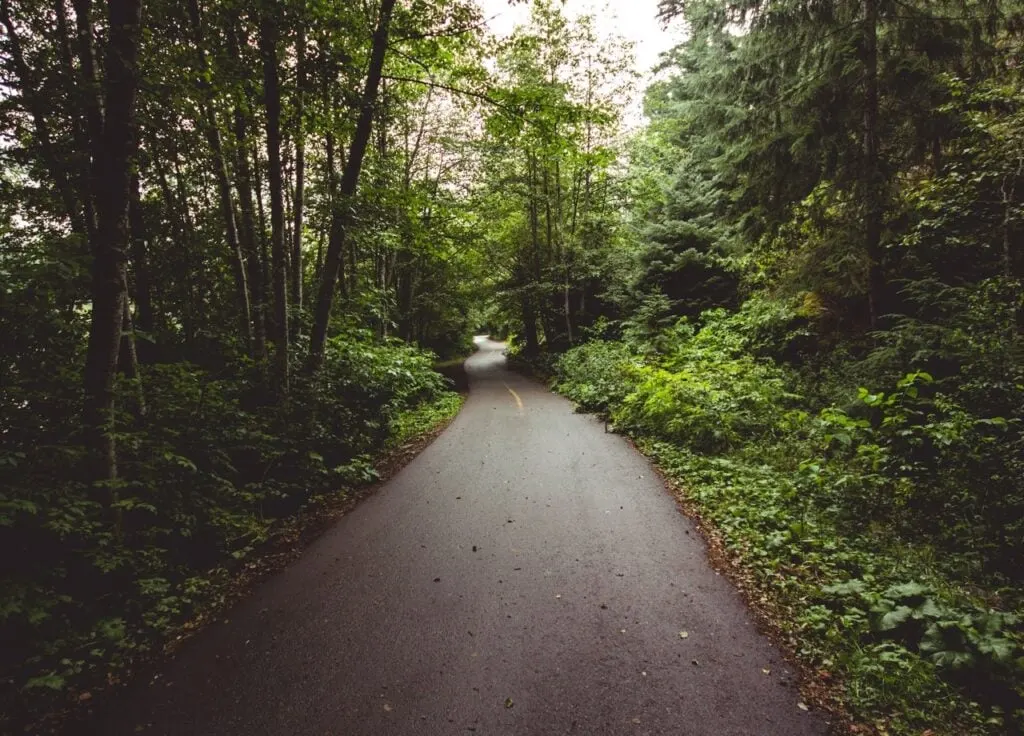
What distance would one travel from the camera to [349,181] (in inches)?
352

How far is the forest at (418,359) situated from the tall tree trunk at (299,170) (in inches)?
3.2

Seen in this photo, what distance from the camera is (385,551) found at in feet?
18.6

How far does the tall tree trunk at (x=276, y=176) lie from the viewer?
746cm

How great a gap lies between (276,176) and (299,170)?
249cm

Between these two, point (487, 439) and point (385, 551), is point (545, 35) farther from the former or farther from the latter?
point (385, 551)

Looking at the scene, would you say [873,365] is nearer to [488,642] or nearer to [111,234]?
[488,642]

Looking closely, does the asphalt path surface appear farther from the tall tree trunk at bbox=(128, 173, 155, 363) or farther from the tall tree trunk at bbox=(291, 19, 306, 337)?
the tall tree trunk at bbox=(291, 19, 306, 337)

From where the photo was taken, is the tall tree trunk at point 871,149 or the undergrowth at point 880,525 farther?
the tall tree trunk at point 871,149

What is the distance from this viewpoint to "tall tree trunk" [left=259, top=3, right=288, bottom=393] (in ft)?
24.5

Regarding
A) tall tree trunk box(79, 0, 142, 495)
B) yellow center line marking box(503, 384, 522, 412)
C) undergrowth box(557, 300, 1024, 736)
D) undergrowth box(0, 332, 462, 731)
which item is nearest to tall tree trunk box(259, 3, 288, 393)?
undergrowth box(0, 332, 462, 731)

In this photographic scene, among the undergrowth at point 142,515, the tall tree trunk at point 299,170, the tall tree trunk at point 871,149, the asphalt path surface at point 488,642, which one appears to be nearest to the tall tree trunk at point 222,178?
the tall tree trunk at point 299,170

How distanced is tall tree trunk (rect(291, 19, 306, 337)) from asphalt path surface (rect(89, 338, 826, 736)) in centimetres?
615

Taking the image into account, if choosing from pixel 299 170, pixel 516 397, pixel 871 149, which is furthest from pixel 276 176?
pixel 516 397

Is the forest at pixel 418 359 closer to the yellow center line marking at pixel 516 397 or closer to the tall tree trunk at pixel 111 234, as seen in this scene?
the tall tree trunk at pixel 111 234
